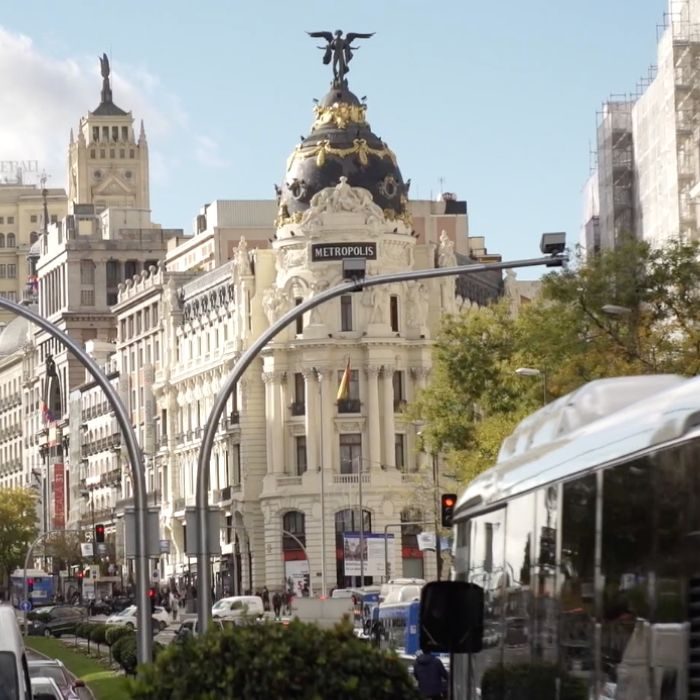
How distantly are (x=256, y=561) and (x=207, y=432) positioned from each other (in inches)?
3844

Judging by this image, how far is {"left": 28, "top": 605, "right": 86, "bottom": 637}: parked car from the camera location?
4031 inches

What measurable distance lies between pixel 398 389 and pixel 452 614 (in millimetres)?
115611

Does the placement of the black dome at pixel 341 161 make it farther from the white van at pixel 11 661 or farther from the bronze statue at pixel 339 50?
the white van at pixel 11 661

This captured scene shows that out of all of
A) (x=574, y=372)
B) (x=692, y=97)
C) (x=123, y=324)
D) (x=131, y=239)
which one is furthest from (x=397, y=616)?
(x=131, y=239)

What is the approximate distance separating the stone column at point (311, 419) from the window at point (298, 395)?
0.99 m

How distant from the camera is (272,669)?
479 inches

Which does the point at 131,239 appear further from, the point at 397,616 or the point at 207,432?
the point at 207,432

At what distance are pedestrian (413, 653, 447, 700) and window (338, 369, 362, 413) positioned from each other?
93.4 metres

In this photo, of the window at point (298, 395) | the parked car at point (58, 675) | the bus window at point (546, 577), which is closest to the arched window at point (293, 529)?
the window at point (298, 395)

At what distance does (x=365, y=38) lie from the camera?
13112 centimetres

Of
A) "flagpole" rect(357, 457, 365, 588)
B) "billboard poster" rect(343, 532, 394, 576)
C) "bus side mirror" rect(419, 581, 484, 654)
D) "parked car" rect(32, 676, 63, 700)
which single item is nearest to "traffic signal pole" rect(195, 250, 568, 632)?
"parked car" rect(32, 676, 63, 700)

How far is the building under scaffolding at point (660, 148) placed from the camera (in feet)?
295

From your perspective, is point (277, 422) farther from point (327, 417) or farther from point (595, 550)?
point (595, 550)

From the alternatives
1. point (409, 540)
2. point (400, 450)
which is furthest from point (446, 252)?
point (409, 540)
